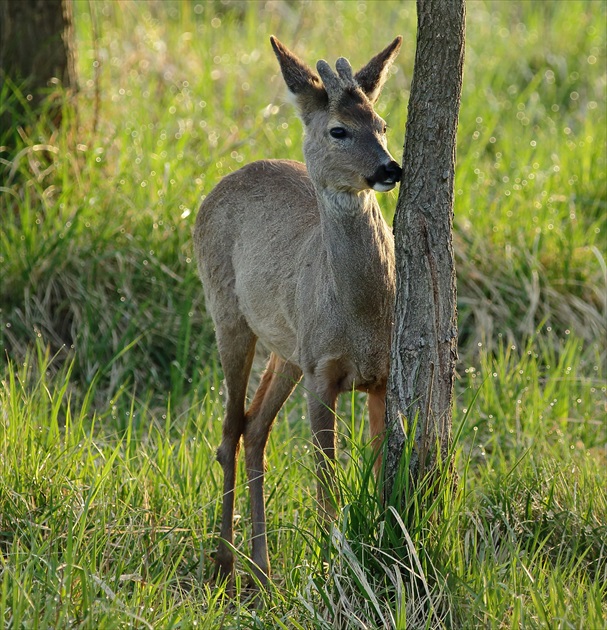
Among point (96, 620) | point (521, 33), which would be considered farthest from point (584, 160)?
point (96, 620)

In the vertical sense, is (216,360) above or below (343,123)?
below

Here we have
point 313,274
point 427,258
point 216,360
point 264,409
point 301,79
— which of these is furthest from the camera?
point 216,360

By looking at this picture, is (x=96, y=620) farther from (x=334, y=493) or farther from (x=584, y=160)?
(x=584, y=160)

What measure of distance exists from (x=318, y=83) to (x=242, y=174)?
0.93 metres

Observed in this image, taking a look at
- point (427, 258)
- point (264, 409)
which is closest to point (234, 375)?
point (264, 409)

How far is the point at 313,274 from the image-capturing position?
4367 millimetres

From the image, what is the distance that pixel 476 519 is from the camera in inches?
157

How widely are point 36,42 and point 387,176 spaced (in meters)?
3.83

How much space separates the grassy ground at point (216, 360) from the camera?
3.53m

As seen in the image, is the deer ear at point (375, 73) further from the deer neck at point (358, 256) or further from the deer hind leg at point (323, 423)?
the deer hind leg at point (323, 423)

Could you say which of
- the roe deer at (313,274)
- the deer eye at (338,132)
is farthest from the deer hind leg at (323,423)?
the deer eye at (338,132)

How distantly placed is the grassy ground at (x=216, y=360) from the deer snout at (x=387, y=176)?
0.92 meters

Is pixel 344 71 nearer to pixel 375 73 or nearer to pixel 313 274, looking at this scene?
pixel 375 73

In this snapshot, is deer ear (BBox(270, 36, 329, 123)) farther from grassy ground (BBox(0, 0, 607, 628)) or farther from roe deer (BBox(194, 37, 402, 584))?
grassy ground (BBox(0, 0, 607, 628))
